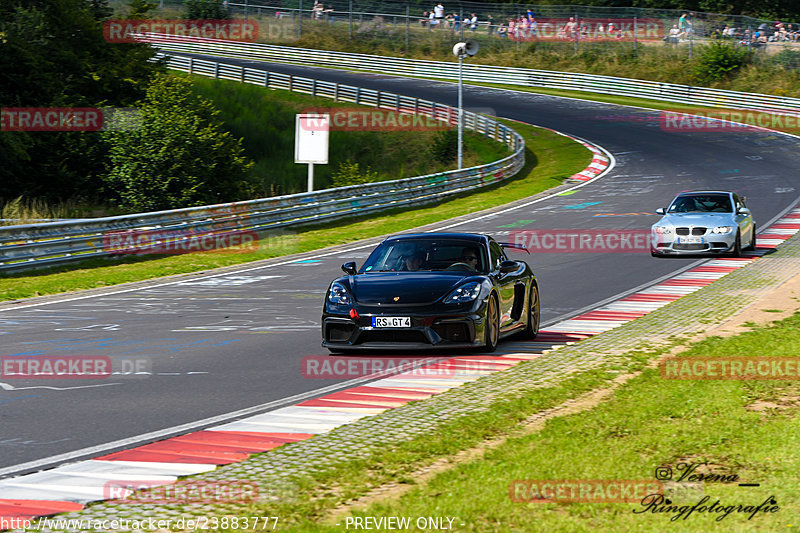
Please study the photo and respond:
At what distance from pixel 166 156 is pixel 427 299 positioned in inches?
1038

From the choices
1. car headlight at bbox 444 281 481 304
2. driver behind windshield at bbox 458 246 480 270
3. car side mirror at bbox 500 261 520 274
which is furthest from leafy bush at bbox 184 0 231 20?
car headlight at bbox 444 281 481 304

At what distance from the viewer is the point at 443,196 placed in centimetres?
3697

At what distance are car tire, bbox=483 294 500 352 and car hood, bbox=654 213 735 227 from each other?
11.9 metres

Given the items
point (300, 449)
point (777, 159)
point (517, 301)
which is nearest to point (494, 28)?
point (777, 159)

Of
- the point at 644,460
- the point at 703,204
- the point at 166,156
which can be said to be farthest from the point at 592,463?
the point at 166,156

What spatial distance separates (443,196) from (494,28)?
4085 cm

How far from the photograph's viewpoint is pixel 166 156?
3609 cm

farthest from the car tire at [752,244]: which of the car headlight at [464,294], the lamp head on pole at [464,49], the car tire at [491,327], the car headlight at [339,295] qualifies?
the lamp head on pole at [464,49]

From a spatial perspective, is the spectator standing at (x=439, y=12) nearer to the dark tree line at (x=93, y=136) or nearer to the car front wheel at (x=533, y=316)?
the dark tree line at (x=93, y=136)

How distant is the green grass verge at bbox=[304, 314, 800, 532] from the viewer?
539cm

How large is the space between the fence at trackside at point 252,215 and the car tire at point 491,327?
1354cm

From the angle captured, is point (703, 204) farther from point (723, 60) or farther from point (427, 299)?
point (723, 60)

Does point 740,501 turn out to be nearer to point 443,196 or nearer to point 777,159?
point 443,196

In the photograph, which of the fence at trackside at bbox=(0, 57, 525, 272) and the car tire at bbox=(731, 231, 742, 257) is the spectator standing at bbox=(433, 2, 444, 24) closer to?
the fence at trackside at bbox=(0, 57, 525, 272)
